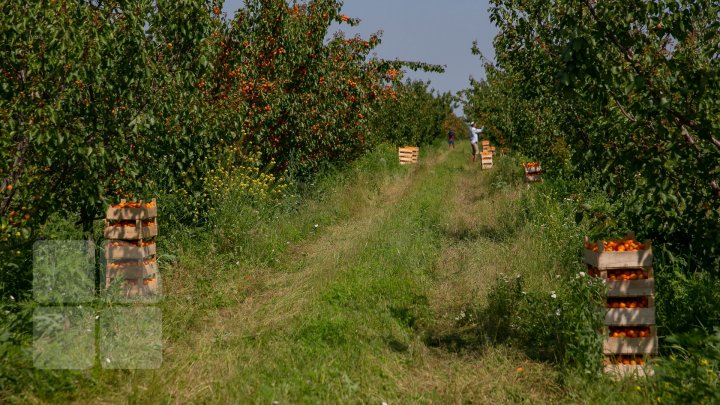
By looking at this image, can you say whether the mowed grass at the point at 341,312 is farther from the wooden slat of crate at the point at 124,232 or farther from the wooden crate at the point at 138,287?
the wooden slat of crate at the point at 124,232

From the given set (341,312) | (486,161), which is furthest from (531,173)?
(341,312)

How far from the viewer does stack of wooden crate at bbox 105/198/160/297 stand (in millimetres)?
6582

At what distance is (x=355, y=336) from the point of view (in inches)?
227

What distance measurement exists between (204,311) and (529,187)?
8.99 m

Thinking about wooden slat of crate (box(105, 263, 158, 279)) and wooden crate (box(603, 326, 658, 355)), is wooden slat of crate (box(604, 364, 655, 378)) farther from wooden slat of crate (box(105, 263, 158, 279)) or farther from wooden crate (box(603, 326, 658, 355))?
wooden slat of crate (box(105, 263, 158, 279))

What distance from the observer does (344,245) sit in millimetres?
9750

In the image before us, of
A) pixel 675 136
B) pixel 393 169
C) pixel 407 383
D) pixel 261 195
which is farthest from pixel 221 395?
pixel 393 169

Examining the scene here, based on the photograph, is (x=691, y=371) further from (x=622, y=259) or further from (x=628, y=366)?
(x=622, y=259)

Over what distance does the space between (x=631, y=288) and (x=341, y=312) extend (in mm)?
2745

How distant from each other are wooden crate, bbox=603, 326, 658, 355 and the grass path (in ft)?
1.72

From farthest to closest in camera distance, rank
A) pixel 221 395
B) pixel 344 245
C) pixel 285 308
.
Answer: pixel 344 245 → pixel 285 308 → pixel 221 395

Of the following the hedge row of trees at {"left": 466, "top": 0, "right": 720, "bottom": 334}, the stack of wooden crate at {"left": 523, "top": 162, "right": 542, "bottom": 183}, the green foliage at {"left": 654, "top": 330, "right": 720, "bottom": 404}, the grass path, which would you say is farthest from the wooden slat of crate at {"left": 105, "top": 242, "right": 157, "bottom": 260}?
the stack of wooden crate at {"left": 523, "top": 162, "right": 542, "bottom": 183}

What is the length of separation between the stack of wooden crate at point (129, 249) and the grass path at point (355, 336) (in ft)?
2.46

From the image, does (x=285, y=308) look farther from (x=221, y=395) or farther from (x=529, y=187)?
(x=529, y=187)
